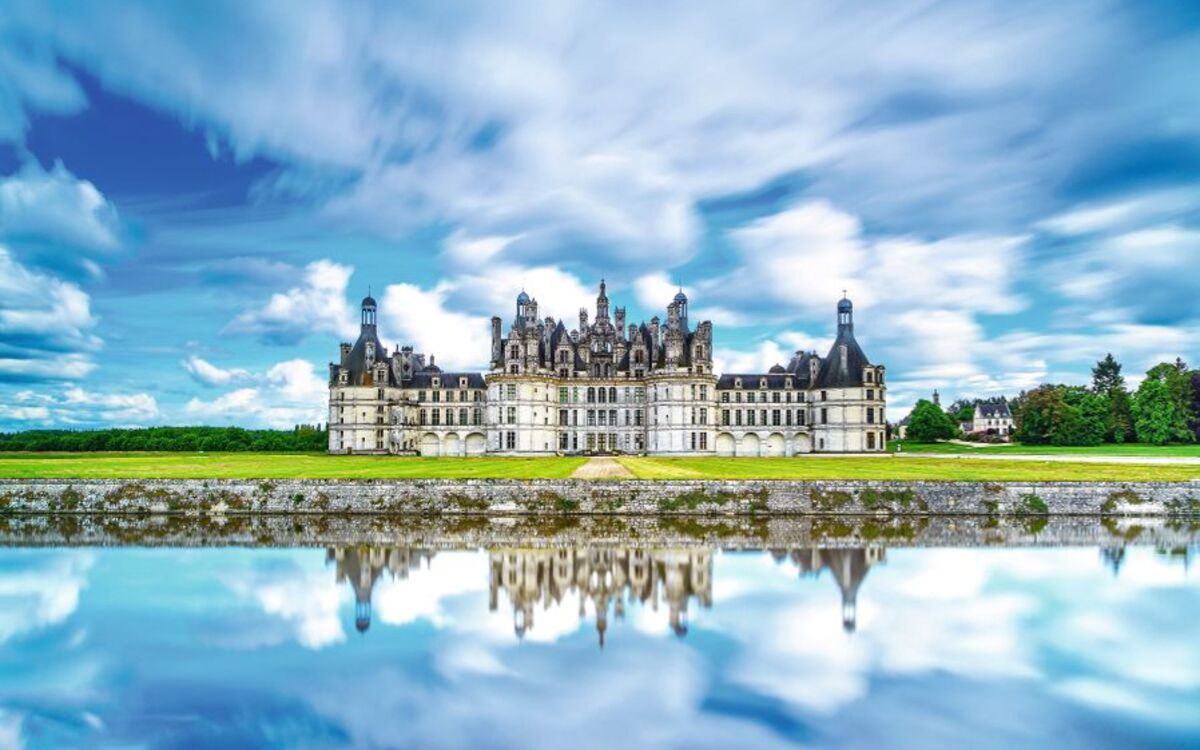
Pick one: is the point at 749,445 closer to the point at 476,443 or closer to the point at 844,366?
the point at 844,366

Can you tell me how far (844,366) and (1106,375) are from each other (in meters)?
60.9

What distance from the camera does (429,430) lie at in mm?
65938

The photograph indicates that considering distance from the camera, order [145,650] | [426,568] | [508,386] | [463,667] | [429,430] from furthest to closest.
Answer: [429,430], [508,386], [426,568], [145,650], [463,667]

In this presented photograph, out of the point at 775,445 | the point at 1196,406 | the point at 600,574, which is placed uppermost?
the point at 1196,406

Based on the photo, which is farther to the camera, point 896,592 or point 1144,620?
point 896,592

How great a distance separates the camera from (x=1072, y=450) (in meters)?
68.8

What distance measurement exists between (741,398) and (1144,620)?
4988 cm

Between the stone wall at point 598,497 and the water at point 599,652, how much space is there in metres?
9.18

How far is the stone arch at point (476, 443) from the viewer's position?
65688 mm

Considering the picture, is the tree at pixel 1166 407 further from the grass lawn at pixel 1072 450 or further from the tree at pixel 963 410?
the tree at pixel 963 410

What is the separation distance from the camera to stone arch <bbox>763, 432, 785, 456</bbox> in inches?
2606

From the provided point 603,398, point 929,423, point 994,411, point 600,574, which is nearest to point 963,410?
point 994,411

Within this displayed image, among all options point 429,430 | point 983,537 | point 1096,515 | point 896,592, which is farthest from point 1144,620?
point 429,430

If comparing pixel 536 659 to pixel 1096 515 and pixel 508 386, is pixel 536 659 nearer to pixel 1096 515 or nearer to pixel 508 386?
pixel 1096 515
